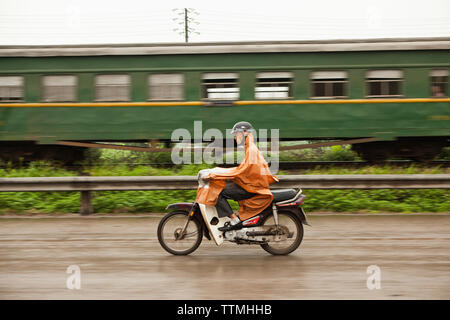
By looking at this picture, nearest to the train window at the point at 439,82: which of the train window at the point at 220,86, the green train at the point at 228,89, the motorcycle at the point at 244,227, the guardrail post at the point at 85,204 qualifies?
the green train at the point at 228,89

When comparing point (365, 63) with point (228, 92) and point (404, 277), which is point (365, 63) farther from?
point (404, 277)

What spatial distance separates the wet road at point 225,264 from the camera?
437 cm

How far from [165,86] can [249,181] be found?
8.96m

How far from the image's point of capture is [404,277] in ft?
15.7

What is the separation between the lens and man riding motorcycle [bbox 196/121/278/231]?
18.4ft

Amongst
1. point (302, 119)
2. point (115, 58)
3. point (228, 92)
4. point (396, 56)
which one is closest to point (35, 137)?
point (115, 58)

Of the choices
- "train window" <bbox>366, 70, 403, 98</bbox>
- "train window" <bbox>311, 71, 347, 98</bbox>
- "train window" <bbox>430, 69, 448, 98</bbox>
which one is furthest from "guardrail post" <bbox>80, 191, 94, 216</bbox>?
"train window" <bbox>430, 69, 448, 98</bbox>

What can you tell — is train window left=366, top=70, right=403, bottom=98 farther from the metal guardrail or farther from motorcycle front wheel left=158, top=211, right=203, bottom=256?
motorcycle front wheel left=158, top=211, right=203, bottom=256

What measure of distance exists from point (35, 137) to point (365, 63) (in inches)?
379

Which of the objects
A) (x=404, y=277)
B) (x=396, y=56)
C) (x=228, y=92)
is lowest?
(x=404, y=277)

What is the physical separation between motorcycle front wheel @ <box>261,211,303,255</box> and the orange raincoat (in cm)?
25

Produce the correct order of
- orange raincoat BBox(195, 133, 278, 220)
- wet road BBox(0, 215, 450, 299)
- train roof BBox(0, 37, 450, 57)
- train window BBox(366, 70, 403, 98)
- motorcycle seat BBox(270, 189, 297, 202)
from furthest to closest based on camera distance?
1. train window BBox(366, 70, 403, 98)
2. train roof BBox(0, 37, 450, 57)
3. motorcycle seat BBox(270, 189, 297, 202)
4. orange raincoat BBox(195, 133, 278, 220)
5. wet road BBox(0, 215, 450, 299)

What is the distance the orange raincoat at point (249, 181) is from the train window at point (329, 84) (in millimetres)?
8694

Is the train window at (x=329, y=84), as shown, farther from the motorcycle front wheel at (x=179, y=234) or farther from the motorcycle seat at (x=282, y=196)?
the motorcycle front wheel at (x=179, y=234)
